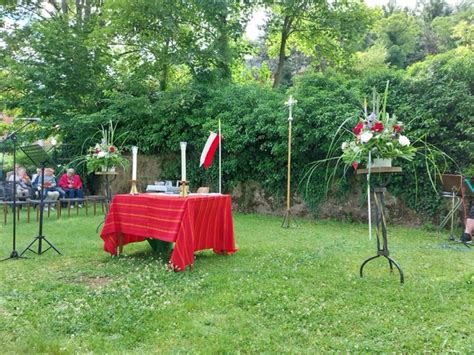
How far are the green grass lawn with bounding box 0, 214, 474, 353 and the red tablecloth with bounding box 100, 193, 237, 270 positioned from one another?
0.65 feet

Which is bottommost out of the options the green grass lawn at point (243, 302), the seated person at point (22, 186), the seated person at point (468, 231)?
the green grass lawn at point (243, 302)

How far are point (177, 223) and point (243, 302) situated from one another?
1.28m

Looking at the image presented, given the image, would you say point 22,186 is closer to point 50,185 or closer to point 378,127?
point 50,185

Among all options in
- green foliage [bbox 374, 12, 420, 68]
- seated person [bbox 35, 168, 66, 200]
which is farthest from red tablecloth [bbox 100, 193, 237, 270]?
green foliage [bbox 374, 12, 420, 68]

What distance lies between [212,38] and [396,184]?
6943 millimetres

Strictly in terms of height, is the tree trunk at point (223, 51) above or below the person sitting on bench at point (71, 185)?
above

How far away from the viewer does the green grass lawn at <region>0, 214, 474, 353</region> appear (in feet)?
8.04

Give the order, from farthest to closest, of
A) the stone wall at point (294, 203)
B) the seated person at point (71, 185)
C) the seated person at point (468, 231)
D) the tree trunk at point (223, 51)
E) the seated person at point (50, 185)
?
the tree trunk at point (223, 51)
the seated person at point (71, 185)
the seated person at point (50, 185)
the stone wall at point (294, 203)
the seated person at point (468, 231)

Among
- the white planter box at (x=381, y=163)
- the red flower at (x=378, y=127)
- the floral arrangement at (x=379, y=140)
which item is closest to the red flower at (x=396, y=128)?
the floral arrangement at (x=379, y=140)

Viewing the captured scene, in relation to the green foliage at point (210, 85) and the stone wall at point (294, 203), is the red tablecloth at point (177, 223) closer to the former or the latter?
the green foliage at point (210, 85)

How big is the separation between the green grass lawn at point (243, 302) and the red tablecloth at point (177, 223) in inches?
7.8

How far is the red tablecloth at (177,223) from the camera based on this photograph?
13.3 ft

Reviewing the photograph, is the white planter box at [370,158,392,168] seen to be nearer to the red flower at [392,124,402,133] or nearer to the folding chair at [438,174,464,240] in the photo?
the red flower at [392,124,402,133]

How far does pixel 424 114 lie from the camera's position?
6816 millimetres
